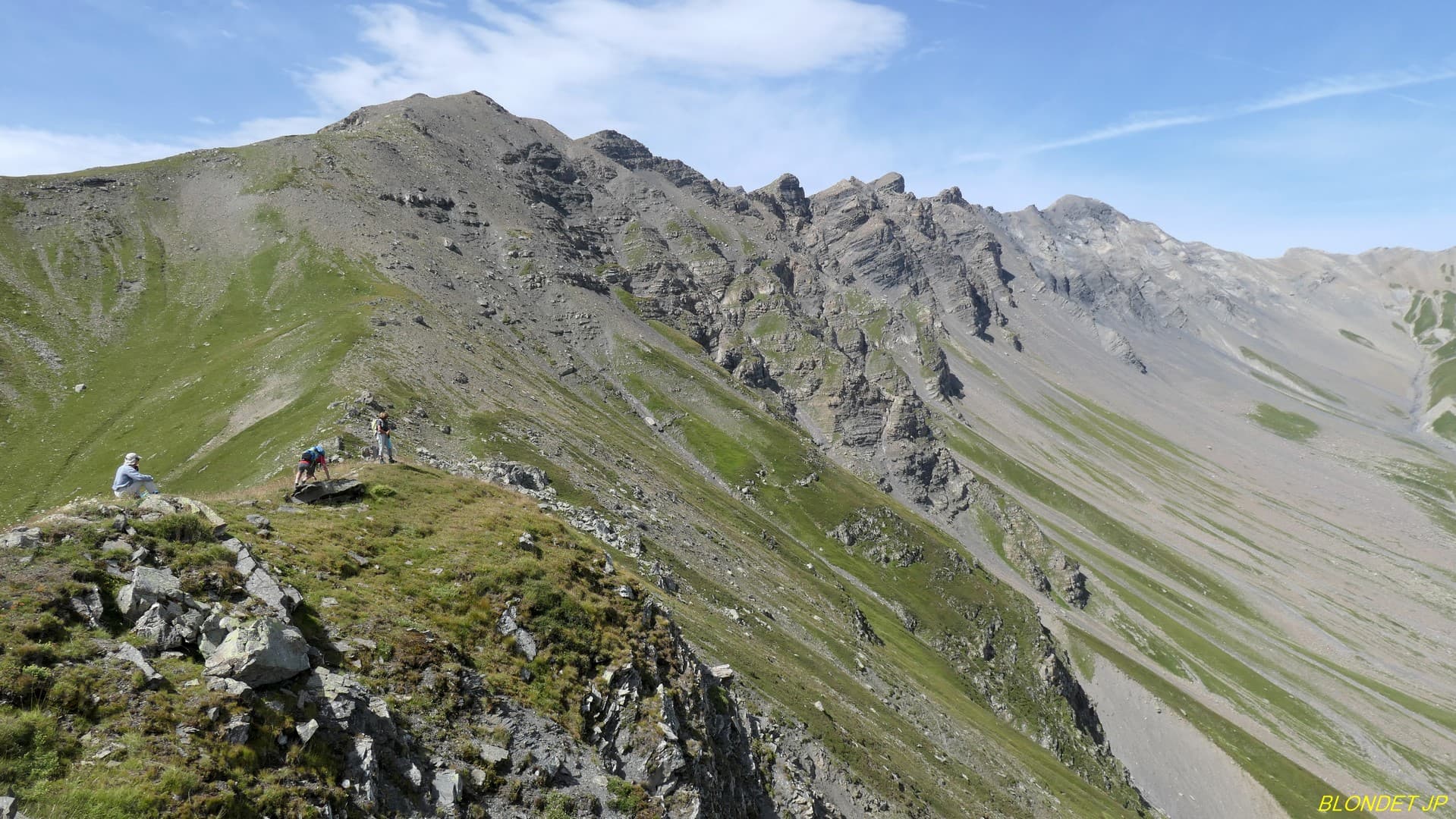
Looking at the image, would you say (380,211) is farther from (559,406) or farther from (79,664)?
(79,664)

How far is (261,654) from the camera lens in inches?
595

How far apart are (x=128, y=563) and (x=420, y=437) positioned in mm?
49522

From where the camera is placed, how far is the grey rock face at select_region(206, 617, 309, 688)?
14.9 metres

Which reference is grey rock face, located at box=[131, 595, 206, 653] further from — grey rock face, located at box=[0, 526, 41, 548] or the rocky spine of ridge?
grey rock face, located at box=[0, 526, 41, 548]

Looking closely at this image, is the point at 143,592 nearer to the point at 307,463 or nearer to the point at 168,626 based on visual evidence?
the point at 168,626

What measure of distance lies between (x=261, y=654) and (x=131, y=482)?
40.3 ft

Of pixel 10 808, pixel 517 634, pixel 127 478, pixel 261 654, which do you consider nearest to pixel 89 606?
pixel 261 654

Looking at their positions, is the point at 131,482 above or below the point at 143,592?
above

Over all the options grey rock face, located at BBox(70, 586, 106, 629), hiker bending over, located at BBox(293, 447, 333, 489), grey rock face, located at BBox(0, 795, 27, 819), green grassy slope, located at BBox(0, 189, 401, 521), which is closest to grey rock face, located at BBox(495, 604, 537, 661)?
grey rock face, located at BBox(70, 586, 106, 629)

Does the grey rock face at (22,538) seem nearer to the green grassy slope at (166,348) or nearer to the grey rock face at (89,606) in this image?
the grey rock face at (89,606)

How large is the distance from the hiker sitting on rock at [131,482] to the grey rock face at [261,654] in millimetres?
9856

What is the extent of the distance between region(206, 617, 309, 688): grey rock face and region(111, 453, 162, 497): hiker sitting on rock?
9856 mm

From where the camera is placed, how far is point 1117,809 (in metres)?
92.9

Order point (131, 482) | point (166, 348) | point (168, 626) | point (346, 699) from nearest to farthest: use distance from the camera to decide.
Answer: point (168, 626), point (346, 699), point (131, 482), point (166, 348)
